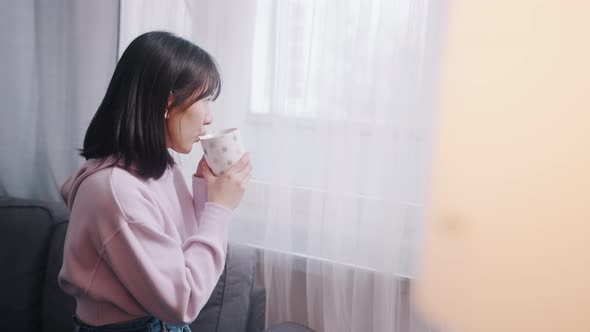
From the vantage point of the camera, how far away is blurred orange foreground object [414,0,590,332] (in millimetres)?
929

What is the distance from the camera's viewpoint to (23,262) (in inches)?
52.1

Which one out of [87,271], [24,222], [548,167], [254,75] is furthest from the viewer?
[24,222]

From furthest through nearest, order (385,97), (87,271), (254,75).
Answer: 1. (254,75)
2. (385,97)
3. (87,271)

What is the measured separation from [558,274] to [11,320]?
1.40 metres

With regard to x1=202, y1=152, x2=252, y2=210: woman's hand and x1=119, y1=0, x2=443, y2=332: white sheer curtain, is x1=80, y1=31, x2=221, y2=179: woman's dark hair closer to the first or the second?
x1=202, y1=152, x2=252, y2=210: woman's hand

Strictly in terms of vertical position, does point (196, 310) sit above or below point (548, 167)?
below

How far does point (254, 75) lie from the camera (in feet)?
4.04

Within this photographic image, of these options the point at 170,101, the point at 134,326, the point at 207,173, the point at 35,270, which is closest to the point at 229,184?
the point at 207,173

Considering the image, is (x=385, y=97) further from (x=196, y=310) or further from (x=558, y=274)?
(x=196, y=310)

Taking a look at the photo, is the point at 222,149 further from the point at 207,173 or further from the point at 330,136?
the point at 330,136

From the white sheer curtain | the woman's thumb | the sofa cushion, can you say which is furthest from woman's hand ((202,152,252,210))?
the sofa cushion

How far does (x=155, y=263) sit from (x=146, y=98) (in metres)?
0.27

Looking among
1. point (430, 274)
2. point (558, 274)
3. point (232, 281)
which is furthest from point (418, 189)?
point (232, 281)

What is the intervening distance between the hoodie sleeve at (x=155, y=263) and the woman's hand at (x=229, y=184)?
92mm
